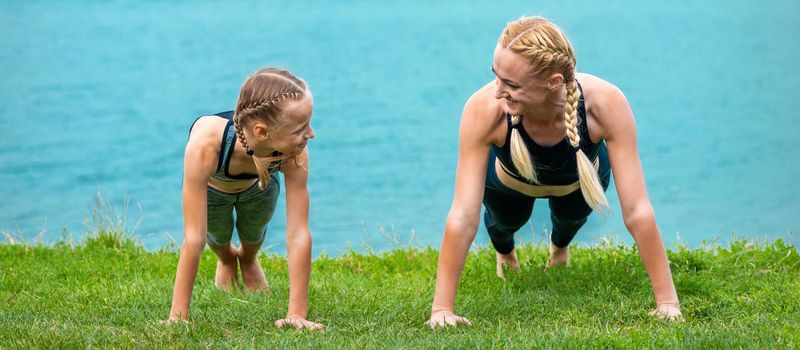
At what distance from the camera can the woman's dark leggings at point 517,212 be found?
5.56 meters

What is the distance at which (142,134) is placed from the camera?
79.6 feet

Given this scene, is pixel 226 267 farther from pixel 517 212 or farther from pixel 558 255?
pixel 558 255

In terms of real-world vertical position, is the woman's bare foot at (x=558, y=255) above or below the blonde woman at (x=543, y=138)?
below

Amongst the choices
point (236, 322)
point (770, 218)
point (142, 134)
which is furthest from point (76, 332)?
point (142, 134)

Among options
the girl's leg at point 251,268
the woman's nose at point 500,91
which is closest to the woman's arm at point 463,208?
the woman's nose at point 500,91

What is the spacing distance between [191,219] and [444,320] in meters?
1.30

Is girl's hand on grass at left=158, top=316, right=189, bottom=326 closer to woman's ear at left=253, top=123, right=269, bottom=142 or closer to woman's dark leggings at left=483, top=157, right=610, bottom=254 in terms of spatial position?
woman's ear at left=253, top=123, right=269, bottom=142

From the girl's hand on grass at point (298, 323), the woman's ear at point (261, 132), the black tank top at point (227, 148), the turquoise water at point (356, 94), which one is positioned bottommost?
the turquoise water at point (356, 94)

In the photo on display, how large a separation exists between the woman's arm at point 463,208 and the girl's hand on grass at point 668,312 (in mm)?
924

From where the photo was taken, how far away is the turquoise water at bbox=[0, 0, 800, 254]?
16.4 metres

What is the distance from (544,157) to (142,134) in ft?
67.2

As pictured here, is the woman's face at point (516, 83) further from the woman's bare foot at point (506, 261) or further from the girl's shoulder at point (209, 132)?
the woman's bare foot at point (506, 261)

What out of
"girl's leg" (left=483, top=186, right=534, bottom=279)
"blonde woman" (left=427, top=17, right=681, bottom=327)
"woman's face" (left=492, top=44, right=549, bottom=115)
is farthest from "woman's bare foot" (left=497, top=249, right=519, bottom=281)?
"woman's face" (left=492, top=44, right=549, bottom=115)

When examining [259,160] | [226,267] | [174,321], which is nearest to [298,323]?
[174,321]
